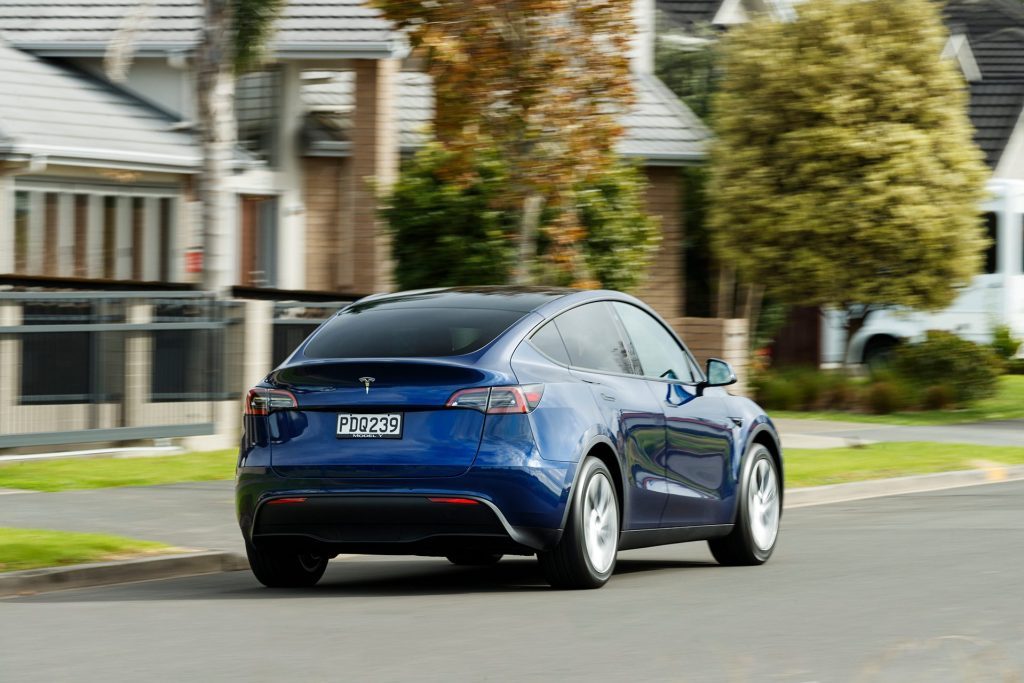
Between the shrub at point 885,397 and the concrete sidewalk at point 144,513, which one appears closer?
the concrete sidewalk at point 144,513

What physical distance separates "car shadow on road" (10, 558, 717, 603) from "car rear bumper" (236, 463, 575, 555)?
51 cm

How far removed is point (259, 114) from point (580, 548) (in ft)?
59.2

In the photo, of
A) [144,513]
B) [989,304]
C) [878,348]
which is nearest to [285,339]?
[144,513]

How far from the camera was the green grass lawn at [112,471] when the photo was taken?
48.0 ft

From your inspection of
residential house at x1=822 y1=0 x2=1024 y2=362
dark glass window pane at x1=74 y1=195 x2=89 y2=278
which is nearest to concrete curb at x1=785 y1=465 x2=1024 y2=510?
residential house at x1=822 y1=0 x2=1024 y2=362

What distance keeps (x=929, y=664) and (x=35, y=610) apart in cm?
428

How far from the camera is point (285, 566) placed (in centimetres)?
985

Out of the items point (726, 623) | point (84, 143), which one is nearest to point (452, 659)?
point (726, 623)

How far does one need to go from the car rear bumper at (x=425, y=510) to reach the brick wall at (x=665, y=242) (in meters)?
18.9

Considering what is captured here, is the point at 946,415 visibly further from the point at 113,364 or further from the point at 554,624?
the point at 554,624

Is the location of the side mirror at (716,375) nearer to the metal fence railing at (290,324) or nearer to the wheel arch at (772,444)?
the wheel arch at (772,444)

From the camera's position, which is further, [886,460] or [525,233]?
[886,460]

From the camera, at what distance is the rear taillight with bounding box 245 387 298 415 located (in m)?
9.23

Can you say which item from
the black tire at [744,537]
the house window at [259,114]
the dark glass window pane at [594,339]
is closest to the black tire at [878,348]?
the house window at [259,114]
